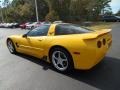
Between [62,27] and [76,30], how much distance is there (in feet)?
1.40

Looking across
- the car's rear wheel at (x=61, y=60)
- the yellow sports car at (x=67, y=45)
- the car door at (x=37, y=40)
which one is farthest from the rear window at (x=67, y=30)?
the car's rear wheel at (x=61, y=60)

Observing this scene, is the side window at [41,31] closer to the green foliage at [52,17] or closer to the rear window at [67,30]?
the rear window at [67,30]

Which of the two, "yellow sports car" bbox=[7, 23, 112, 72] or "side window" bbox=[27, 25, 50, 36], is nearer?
"yellow sports car" bbox=[7, 23, 112, 72]

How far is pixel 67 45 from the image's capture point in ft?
15.6

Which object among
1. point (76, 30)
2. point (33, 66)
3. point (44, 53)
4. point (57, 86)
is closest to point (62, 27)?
point (76, 30)

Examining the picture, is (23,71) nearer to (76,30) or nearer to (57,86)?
(57,86)

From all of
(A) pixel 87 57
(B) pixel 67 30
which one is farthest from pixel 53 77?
(B) pixel 67 30

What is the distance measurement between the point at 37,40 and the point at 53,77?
1464mm

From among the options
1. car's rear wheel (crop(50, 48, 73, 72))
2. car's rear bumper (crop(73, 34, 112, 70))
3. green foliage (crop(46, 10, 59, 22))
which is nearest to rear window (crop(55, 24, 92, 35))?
car's rear wheel (crop(50, 48, 73, 72))

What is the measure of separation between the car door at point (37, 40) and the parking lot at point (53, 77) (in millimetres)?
417

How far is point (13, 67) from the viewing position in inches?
232

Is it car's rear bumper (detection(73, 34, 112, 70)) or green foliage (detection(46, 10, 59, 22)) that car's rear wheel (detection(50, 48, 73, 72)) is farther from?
green foliage (detection(46, 10, 59, 22))

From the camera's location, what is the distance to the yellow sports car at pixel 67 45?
4461mm

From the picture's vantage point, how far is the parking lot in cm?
429
